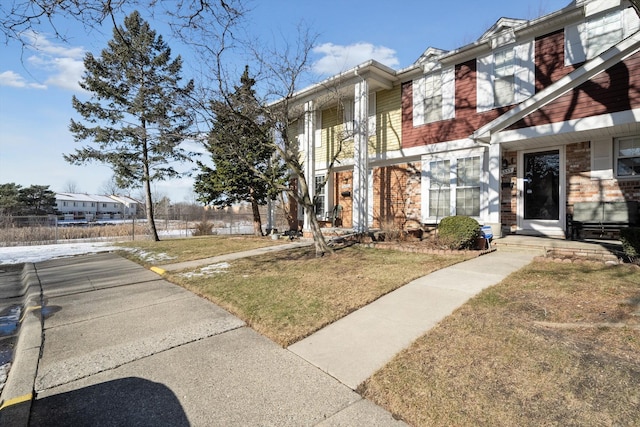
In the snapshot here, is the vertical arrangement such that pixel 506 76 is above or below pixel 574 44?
below

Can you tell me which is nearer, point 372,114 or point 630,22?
point 630,22

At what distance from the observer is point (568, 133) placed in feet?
24.2

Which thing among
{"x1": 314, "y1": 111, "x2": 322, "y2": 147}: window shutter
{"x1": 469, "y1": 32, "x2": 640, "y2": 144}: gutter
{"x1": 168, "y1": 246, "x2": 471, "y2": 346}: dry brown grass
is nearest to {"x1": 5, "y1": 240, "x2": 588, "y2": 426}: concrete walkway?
{"x1": 168, "y1": 246, "x2": 471, "y2": 346}: dry brown grass

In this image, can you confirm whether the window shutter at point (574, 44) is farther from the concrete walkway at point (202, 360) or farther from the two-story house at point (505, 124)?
the concrete walkway at point (202, 360)

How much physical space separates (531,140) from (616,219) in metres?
2.61

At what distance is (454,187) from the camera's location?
32.9 ft

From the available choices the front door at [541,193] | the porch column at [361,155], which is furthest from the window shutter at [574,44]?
the porch column at [361,155]

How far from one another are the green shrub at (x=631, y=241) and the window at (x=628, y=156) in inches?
116

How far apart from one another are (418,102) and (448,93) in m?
1.04

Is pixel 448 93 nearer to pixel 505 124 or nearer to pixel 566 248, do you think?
pixel 505 124

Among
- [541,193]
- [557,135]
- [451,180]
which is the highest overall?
[557,135]

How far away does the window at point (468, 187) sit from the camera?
31.4 ft

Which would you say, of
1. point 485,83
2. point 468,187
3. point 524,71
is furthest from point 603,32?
point 468,187

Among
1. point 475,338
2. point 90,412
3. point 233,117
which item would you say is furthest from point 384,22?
point 90,412
